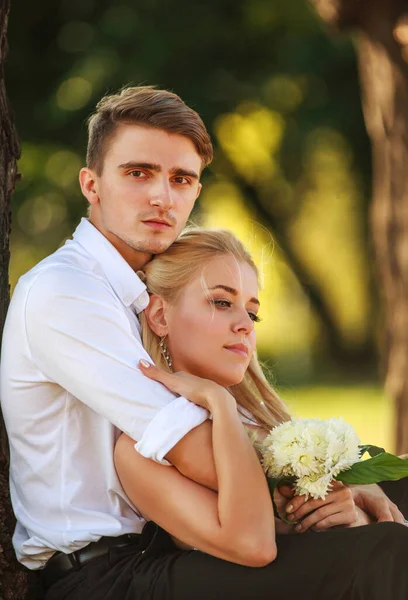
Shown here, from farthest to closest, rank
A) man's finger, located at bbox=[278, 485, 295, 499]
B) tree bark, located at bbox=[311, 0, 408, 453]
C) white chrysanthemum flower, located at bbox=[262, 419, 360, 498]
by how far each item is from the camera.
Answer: tree bark, located at bbox=[311, 0, 408, 453] → man's finger, located at bbox=[278, 485, 295, 499] → white chrysanthemum flower, located at bbox=[262, 419, 360, 498]

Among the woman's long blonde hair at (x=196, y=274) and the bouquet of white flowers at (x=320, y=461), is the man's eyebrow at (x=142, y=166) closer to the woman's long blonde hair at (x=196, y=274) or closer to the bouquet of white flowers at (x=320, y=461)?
the woman's long blonde hair at (x=196, y=274)

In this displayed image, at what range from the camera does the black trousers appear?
124 inches

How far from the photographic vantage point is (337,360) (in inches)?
809

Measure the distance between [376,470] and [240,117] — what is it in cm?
1333

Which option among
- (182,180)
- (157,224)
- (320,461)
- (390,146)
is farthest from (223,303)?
(390,146)

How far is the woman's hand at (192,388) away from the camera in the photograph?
10.8ft

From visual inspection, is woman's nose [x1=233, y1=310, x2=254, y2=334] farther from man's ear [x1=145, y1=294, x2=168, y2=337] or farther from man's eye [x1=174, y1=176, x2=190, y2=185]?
man's eye [x1=174, y1=176, x2=190, y2=185]

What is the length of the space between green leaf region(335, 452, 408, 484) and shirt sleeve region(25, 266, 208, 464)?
0.55 meters

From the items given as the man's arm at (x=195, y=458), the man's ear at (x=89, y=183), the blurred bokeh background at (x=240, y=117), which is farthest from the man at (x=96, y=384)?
the blurred bokeh background at (x=240, y=117)

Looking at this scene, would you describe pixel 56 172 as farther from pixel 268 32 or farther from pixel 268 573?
pixel 268 573

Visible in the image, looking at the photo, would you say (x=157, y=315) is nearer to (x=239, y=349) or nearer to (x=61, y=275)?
(x=239, y=349)

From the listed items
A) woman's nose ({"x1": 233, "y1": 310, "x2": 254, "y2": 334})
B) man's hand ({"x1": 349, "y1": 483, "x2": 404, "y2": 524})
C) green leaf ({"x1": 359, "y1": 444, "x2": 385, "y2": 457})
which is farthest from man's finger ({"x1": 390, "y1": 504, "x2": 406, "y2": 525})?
woman's nose ({"x1": 233, "y1": 310, "x2": 254, "y2": 334})

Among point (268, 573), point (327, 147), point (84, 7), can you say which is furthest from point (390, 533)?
point (327, 147)

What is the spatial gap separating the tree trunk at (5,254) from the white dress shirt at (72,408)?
0.07 metres
